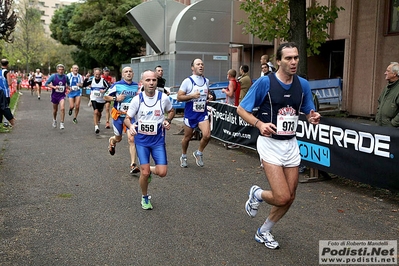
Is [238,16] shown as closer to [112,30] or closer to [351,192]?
[112,30]

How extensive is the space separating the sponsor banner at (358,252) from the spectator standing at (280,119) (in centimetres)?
61

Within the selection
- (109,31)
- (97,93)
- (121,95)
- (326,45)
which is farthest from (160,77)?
(109,31)

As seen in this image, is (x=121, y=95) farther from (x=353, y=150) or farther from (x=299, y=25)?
(x=299, y=25)

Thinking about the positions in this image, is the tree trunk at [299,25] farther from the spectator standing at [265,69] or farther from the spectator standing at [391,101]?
the spectator standing at [391,101]

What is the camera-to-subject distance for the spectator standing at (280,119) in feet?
15.1

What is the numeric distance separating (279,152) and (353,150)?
117 inches

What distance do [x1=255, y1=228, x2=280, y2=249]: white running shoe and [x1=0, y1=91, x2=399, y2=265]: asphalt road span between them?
0.22 ft

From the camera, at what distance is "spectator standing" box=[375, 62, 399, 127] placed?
7562 mm

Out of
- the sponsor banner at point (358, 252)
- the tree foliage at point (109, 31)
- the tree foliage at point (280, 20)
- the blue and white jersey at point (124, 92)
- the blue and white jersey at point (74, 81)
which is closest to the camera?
the sponsor banner at point (358, 252)

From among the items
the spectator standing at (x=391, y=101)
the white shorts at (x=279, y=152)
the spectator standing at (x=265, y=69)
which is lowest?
the white shorts at (x=279, y=152)

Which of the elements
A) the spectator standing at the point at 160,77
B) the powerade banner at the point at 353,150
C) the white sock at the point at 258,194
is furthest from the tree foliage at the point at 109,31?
the white sock at the point at 258,194

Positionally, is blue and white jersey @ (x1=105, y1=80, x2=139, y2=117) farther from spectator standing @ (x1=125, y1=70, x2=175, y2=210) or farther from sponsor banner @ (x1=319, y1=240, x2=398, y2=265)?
sponsor banner @ (x1=319, y1=240, x2=398, y2=265)

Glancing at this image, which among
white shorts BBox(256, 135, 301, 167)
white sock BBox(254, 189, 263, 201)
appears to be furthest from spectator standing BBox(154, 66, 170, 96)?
white shorts BBox(256, 135, 301, 167)

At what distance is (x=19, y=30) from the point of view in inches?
2729
